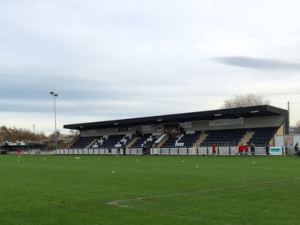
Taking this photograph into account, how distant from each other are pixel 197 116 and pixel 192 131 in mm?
5875

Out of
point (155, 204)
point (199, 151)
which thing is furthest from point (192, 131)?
point (155, 204)

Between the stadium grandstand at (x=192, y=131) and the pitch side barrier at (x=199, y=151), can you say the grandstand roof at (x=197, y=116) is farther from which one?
the pitch side barrier at (x=199, y=151)

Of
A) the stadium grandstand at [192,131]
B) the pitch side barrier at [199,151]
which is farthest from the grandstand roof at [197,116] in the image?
the pitch side barrier at [199,151]

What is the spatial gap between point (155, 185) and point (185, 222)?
6513 mm

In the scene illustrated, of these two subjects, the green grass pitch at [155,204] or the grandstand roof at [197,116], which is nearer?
the green grass pitch at [155,204]

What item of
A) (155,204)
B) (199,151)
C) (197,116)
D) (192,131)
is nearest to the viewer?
(155,204)

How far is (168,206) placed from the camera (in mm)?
9555

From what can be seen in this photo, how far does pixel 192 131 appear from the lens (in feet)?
205

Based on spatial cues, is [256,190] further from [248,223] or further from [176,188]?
[248,223]

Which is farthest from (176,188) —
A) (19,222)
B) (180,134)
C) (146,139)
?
(146,139)

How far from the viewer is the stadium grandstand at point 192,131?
51125mm

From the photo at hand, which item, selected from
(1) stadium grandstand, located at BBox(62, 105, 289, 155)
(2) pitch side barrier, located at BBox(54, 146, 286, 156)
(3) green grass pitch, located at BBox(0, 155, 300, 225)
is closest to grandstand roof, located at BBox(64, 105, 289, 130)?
(1) stadium grandstand, located at BBox(62, 105, 289, 155)

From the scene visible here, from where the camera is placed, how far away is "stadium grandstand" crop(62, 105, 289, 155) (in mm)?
51125

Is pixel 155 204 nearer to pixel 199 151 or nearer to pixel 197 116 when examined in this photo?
pixel 199 151
